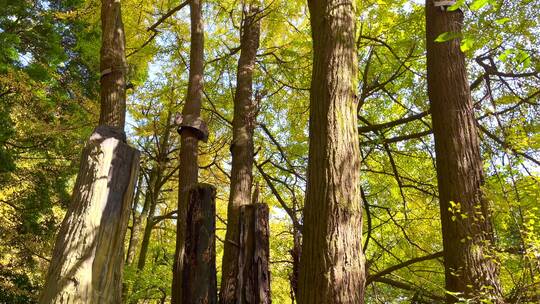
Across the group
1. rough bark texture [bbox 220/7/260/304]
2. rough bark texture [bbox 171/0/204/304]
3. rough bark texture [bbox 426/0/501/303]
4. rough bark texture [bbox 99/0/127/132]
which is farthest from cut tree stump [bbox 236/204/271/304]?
rough bark texture [bbox 99/0/127/132]

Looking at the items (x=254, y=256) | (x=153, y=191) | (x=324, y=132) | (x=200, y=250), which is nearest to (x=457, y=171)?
(x=324, y=132)

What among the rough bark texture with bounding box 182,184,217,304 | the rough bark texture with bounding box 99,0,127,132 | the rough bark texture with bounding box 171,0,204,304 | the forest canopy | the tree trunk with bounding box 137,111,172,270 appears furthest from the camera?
the tree trunk with bounding box 137,111,172,270

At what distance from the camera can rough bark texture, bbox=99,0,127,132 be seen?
4.94 m

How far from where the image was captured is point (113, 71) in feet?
16.7

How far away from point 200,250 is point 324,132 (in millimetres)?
1931

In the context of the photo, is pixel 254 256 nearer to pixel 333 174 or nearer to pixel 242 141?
pixel 333 174

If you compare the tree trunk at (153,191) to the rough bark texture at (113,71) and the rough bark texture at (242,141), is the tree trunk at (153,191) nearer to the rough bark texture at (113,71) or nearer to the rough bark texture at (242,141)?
the rough bark texture at (242,141)

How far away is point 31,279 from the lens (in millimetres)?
10281

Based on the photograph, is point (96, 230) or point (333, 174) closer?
point (96, 230)

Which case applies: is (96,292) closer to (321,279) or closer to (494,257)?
(321,279)

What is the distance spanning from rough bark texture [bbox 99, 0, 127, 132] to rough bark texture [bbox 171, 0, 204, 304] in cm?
92

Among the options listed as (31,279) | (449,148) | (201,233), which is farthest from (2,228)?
(449,148)

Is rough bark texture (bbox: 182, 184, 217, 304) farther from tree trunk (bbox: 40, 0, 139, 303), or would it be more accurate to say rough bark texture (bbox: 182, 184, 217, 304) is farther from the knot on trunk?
tree trunk (bbox: 40, 0, 139, 303)

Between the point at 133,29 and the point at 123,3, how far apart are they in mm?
534
